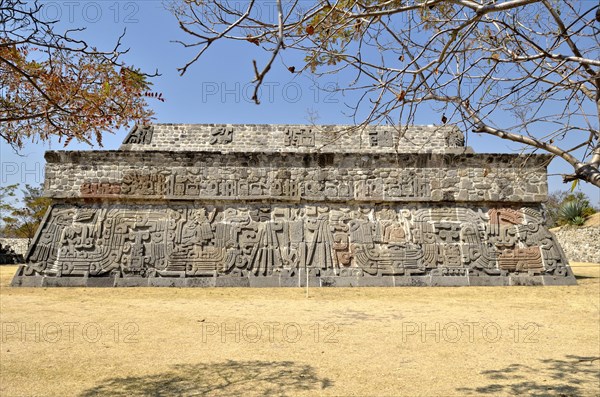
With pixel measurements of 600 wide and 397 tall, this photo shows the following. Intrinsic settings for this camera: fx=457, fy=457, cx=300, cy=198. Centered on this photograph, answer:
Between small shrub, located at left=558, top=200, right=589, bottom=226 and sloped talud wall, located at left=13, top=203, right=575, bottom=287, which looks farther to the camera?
A: small shrub, located at left=558, top=200, right=589, bottom=226

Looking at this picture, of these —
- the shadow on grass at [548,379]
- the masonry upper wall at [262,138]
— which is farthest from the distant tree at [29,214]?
the shadow on grass at [548,379]

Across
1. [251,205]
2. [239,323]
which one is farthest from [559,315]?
[251,205]

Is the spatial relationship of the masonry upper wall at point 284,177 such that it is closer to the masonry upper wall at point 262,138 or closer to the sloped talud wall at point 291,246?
the sloped talud wall at point 291,246

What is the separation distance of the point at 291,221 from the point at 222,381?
5774 millimetres

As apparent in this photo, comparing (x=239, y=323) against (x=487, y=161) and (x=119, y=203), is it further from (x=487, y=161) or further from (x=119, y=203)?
(x=487, y=161)

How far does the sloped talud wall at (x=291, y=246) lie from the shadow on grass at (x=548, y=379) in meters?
4.77

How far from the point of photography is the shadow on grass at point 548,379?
122 inches

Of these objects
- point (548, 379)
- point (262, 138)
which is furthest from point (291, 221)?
point (548, 379)

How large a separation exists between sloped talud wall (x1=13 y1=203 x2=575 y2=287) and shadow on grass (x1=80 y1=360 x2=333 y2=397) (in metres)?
4.83

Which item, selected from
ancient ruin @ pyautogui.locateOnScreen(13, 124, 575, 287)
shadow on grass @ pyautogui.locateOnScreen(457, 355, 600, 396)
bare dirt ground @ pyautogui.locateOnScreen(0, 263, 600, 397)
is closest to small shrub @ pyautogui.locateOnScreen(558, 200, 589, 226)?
ancient ruin @ pyautogui.locateOnScreen(13, 124, 575, 287)

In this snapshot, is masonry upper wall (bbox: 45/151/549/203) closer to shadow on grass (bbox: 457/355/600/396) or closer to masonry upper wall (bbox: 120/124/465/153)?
masonry upper wall (bbox: 120/124/465/153)

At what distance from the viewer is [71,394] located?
118 inches

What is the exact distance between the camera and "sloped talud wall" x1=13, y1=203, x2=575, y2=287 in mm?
8453

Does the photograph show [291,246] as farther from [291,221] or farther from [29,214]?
[29,214]
